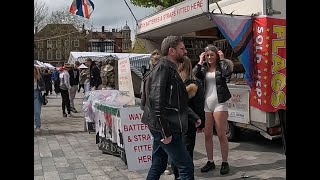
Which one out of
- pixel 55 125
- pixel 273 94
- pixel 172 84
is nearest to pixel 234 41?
pixel 273 94

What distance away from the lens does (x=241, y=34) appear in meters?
6.17

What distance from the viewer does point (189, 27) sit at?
26.0 feet

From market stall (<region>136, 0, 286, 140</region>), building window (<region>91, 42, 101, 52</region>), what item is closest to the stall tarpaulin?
market stall (<region>136, 0, 286, 140</region>)

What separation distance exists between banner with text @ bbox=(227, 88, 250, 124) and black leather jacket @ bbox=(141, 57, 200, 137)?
309 centimetres

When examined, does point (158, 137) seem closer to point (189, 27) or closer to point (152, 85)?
point (152, 85)

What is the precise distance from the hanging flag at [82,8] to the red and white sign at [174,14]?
3.57 m

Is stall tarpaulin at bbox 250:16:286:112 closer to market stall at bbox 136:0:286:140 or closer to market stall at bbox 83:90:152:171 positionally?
market stall at bbox 136:0:286:140

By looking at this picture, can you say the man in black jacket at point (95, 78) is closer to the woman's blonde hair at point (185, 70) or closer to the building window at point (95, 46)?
the woman's blonde hair at point (185, 70)

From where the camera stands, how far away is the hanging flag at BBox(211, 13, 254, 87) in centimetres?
613

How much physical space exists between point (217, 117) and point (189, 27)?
317 cm

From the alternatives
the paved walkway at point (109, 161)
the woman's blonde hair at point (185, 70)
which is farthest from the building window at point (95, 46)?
the woman's blonde hair at point (185, 70)

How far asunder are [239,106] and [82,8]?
7.82 meters
